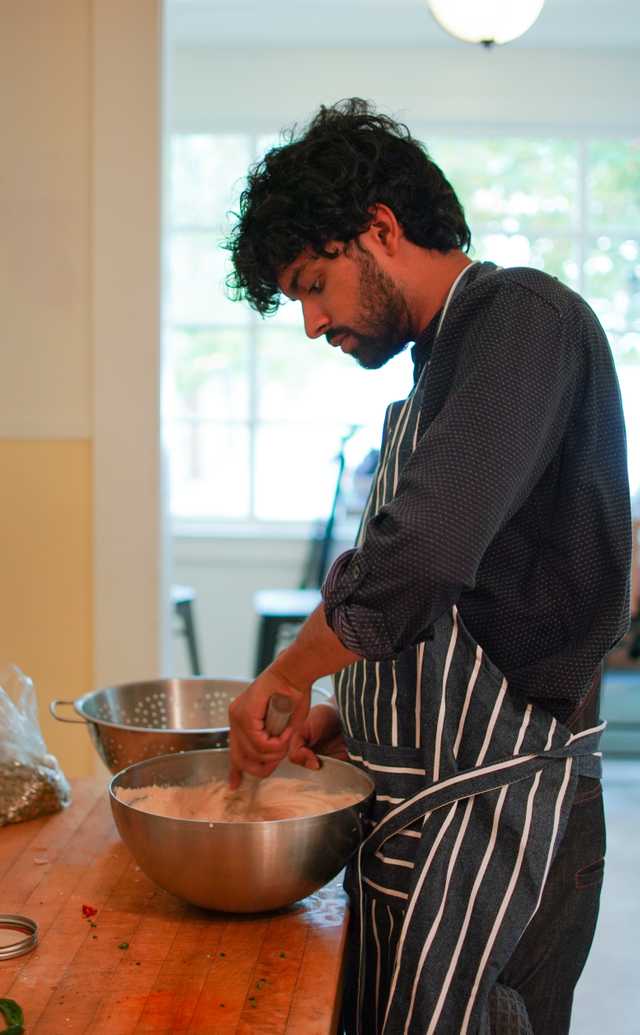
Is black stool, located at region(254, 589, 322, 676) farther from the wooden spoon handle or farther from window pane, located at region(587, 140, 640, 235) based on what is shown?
the wooden spoon handle

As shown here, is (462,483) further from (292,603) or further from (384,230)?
(292,603)

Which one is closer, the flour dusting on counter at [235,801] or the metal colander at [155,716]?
the flour dusting on counter at [235,801]

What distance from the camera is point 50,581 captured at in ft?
8.56

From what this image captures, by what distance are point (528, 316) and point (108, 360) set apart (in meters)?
1.70

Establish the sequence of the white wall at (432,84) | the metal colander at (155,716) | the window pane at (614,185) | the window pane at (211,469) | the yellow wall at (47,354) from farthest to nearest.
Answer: the window pane at (211,469) → the window pane at (614,185) → the white wall at (432,84) → the yellow wall at (47,354) → the metal colander at (155,716)

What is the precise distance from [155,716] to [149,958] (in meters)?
0.56

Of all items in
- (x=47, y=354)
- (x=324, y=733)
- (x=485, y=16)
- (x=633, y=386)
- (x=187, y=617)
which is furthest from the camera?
(x=633, y=386)

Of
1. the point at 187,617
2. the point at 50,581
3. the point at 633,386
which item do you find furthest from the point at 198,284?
the point at 50,581

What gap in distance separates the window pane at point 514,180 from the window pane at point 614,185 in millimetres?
83

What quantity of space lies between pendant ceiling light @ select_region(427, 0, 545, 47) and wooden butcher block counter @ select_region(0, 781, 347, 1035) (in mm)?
2352

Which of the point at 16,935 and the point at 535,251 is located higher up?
the point at 535,251

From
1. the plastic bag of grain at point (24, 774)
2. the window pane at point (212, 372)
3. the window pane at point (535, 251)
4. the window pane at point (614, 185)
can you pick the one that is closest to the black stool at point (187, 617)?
the window pane at point (212, 372)

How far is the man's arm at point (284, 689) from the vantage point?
1.04 m

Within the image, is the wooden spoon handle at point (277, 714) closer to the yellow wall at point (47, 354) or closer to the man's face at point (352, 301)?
the man's face at point (352, 301)
